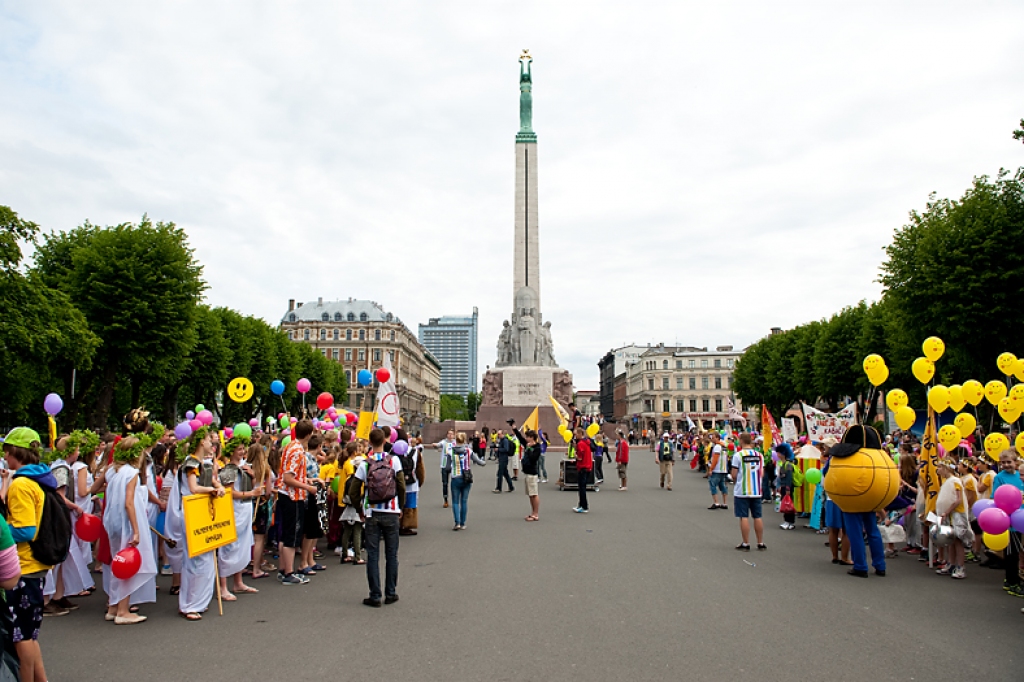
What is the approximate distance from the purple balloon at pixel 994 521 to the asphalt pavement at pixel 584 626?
0.87 m

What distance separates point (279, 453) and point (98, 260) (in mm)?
23808

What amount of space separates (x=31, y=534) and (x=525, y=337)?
150ft

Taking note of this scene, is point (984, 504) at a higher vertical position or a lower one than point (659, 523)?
higher

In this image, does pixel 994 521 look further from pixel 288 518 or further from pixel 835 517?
pixel 288 518

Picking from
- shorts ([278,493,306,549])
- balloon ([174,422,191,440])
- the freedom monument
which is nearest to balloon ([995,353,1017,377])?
shorts ([278,493,306,549])

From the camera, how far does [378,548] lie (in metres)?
7.92

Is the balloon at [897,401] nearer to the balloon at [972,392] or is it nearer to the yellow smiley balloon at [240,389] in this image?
the balloon at [972,392]

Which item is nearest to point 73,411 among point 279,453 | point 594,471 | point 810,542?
point 594,471

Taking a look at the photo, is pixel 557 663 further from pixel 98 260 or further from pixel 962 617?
Result: pixel 98 260

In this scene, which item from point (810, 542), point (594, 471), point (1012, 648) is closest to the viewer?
point (1012, 648)

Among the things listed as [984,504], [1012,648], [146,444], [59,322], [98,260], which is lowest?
[1012,648]

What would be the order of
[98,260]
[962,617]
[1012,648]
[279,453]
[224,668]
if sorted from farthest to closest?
1. [98,260]
2. [279,453]
3. [962,617]
4. [1012,648]
5. [224,668]

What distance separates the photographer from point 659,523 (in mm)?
14203

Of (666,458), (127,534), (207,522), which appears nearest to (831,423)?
(666,458)
